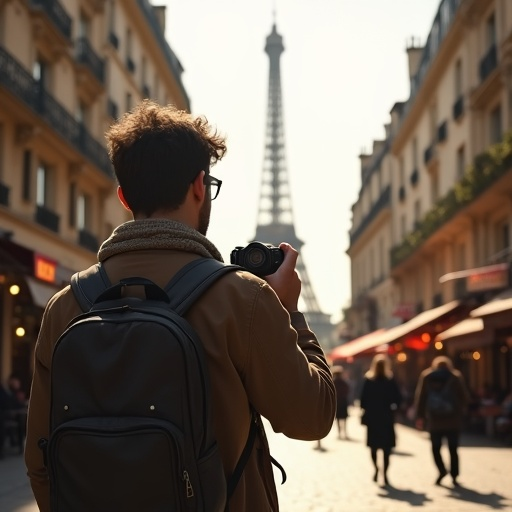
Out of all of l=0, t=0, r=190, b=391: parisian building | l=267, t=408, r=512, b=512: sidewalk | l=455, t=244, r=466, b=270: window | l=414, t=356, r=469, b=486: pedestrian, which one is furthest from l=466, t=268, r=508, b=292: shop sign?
l=414, t=356, r=469, b=486: pedestrian

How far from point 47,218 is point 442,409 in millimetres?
15612

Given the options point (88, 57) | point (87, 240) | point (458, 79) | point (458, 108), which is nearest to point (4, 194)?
point (87, 240)

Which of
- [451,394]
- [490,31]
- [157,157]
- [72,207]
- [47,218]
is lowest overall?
[451,394]

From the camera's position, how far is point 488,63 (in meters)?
28.0

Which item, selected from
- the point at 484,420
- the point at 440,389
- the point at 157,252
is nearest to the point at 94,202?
the point at 484,420

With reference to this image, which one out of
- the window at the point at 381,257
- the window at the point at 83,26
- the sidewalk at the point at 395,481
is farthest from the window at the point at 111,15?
the window at the point at 381,257

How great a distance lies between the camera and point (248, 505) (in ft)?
7.89

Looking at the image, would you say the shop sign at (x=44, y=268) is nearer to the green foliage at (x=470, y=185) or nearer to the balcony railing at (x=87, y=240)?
the balcony railing at (x=87, y=240)

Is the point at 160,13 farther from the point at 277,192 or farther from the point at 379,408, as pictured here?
the point at 277,192

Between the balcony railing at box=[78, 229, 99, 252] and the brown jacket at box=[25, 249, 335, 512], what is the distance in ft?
92.5

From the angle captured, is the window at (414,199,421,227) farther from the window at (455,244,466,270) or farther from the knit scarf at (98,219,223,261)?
the knit scarf at (98,219,223,261)

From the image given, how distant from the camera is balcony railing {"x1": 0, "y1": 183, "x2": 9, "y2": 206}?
21938 millimetres

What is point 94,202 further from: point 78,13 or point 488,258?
point 488,258

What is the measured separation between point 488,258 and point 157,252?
2766 cm
